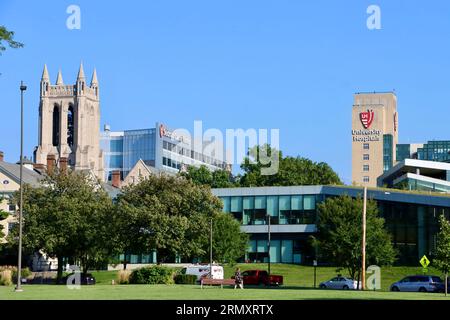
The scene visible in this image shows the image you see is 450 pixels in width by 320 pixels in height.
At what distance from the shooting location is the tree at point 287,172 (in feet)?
472

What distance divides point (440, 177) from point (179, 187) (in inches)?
2572

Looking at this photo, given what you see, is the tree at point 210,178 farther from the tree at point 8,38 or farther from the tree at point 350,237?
the tree at point 8,38

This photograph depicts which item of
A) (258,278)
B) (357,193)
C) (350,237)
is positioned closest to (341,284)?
(350,237)

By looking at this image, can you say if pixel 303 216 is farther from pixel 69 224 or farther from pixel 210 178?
pixel 210 178

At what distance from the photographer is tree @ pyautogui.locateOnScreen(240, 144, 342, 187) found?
14388 centimetres

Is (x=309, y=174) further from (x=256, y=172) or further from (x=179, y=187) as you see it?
(x=179, y=187)

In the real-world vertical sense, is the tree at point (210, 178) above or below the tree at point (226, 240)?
above

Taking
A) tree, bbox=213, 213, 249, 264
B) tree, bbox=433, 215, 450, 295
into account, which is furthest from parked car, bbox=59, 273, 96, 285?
tree, bbox=433, 215, 450, 295

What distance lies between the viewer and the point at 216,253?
92.2m

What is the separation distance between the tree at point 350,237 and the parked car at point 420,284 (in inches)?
207

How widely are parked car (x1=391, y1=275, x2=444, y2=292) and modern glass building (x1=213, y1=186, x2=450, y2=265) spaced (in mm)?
21902

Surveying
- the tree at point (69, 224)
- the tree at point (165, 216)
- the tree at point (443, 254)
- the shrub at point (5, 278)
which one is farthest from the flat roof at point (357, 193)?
the shrub at point (5, 278)

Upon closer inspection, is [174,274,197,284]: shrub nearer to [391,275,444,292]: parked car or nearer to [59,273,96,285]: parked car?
[59,273,96,285]: parked car
